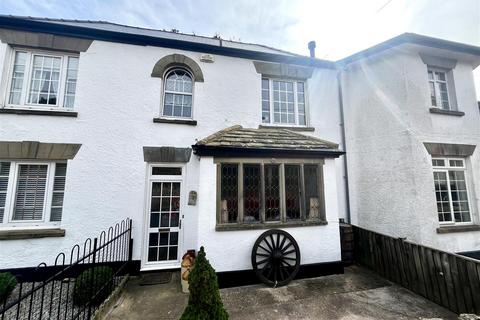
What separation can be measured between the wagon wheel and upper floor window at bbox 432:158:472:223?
4851 millimetres

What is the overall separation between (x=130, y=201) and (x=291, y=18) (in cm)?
778

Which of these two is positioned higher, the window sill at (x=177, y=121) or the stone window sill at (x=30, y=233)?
the window sill at (x=177, y=121)

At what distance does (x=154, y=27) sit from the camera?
8.91 m

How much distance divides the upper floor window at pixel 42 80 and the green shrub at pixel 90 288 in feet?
15.3

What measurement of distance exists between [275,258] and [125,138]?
204 inches

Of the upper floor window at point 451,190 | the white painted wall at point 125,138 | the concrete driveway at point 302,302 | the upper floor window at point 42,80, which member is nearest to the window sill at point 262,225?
the white painted wall at point 125,138

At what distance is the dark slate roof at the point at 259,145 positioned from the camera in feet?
17.2

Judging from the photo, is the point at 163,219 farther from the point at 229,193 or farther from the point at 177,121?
the point at 177,121

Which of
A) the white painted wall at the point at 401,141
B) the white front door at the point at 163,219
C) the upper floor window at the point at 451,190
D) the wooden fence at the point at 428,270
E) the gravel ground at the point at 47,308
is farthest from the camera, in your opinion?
the upper floor window at the point at 451,190

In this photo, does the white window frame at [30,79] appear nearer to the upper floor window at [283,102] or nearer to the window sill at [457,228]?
the upper floor window at [283,102]

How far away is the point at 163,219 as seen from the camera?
6145mm

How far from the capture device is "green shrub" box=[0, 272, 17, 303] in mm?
4273

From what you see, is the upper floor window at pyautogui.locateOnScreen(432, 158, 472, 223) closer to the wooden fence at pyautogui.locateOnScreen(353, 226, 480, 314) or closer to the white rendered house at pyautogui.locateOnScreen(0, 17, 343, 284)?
Result: the wooden fence at pyautogui.locateOnScreen(353, 226, 480, 314)

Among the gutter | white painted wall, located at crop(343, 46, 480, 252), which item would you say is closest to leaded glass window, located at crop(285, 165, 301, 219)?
the gutter
